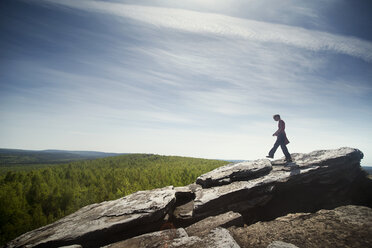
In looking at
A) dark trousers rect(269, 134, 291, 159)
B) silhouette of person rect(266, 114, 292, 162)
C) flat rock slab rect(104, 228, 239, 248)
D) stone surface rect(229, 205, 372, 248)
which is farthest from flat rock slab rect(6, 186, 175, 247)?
silhouette of person rect(266, 114, 292, 162)

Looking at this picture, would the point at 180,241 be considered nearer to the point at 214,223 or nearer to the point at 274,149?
the point at 214,223

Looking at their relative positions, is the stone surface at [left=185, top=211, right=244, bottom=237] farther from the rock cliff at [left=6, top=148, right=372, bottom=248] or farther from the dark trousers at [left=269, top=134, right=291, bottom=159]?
the dark trousers at [left=269, top=134, right=291, bottom=159]

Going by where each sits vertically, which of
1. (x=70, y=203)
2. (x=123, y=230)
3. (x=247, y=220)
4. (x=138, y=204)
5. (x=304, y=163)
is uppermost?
(x=304, y=163)

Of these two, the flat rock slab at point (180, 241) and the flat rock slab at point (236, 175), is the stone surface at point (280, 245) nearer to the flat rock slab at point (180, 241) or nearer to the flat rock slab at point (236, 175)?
the flat rock slab at point (180, 241)

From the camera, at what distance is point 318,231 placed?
6.67 meters

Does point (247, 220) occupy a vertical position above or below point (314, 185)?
below

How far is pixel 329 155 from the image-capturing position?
541 inches

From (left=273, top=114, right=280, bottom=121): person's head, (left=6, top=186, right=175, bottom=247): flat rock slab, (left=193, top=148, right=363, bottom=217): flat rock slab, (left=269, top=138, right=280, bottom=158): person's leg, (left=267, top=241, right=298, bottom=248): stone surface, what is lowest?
(left=6, top=186, right=175, bottom=247): flat rock slab

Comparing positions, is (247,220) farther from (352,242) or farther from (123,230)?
(123,230)

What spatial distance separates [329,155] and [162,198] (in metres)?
14.5

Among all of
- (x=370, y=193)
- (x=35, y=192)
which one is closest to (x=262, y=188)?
(x=370, y=193)

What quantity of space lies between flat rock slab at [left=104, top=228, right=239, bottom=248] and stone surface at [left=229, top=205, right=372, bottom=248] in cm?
83

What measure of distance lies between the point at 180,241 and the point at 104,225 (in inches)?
150

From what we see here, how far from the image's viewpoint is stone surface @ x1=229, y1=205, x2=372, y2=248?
5.96m
